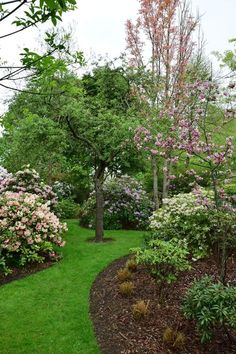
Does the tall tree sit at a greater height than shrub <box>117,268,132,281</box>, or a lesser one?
greater

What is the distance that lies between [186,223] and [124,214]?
5.27 metres

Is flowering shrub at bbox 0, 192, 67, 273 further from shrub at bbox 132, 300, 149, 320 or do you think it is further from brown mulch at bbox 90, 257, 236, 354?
shrub at bbox 132, 300, 149, 320

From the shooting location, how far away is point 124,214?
14656mm

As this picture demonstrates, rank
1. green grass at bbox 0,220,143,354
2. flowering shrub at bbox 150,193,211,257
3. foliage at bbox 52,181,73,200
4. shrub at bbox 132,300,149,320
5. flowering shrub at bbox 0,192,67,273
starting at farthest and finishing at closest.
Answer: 1. foliage at bbox 52,181,73,200
2. flowering shrub at bbox 0,192,67,273
3. flowering shrub at bbox 150,193,211,257
4. shrub at bbox 132,300,149,320
5. green grass at bbox 0,220,143,354

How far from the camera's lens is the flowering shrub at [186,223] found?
9.14m

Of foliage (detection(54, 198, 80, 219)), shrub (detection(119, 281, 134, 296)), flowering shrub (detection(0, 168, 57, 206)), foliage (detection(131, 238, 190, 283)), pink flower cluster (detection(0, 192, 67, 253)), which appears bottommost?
shrub (detection(119, 281, 134, 296))

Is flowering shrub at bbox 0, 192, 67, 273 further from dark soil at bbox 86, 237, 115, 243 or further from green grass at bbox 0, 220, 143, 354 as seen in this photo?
dark soil at bbox 86, 237, 115, 243

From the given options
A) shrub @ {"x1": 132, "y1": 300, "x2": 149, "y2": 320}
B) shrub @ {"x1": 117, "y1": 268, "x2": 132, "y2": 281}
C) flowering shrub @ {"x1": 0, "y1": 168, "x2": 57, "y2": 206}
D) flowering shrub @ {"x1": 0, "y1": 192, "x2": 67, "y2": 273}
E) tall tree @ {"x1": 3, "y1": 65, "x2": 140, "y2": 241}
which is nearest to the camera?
shrub @ {"x1": 132, "y1": 300, "x2": 149, "y2": 320}

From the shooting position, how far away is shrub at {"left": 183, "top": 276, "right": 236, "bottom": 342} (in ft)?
17.4

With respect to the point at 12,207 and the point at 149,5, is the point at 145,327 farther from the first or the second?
the point at 149,5

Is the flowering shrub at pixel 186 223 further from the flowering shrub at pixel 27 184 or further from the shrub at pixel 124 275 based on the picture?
the flowering shrub at pixel 27 184

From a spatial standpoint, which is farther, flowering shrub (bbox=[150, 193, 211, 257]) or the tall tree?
the tall tree

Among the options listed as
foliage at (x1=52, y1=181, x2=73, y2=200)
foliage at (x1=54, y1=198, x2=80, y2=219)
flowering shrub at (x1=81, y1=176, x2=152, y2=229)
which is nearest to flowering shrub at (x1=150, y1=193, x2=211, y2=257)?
flowering shrub at (x1=81, y1=176, x2=152, y2=229)

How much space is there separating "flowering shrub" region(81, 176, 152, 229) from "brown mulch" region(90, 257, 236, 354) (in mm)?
5997
